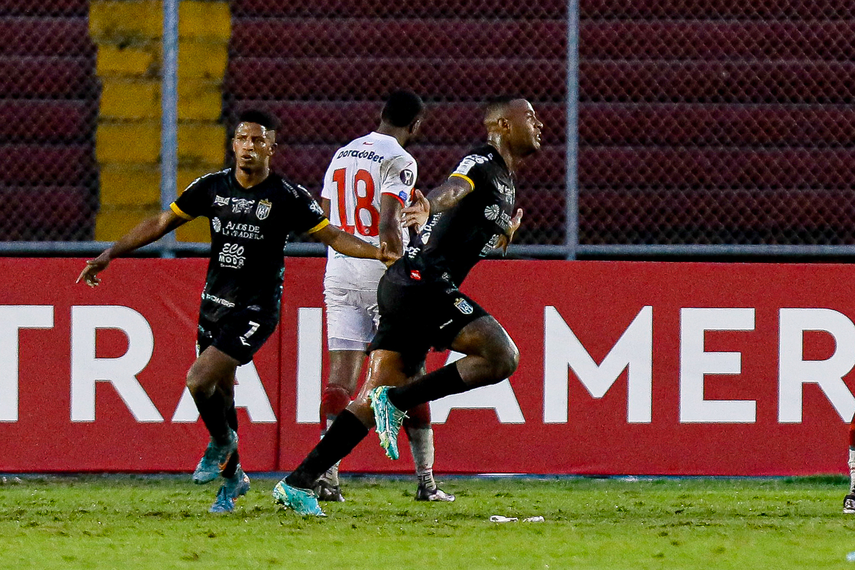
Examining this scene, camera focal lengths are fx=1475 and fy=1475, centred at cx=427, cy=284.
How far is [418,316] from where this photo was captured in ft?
20.8

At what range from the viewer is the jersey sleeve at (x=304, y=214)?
6562 millimetres

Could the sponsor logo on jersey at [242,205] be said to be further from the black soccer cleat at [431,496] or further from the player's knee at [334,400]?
the black soccer cleat at [431,496]

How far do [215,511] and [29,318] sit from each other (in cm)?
202

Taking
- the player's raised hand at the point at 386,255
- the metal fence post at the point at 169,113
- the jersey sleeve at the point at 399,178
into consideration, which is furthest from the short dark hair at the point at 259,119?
the metal fence post at the point at 169,113

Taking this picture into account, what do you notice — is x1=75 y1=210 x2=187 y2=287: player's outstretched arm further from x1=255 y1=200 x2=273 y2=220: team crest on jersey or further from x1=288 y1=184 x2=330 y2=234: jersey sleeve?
x1=288 y1=184 x2=330 y2=234: jersey sleeve

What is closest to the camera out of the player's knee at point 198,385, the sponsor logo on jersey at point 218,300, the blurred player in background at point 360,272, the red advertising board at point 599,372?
the player's knee at point 198,385

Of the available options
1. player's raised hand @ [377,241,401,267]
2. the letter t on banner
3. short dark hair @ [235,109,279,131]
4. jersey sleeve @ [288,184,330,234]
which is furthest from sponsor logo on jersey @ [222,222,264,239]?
the letter t on banner

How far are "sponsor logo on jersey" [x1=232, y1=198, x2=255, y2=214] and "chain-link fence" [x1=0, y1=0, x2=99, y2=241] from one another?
10.5ft

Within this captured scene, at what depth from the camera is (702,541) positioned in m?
5.78

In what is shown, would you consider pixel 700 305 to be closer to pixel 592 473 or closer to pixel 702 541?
pixel 592 473

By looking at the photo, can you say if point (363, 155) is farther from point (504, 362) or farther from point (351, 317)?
point (504, 362)

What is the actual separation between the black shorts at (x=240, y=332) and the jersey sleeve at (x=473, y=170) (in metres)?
1.09

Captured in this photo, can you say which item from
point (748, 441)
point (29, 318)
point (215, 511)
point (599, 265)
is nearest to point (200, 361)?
point (215, 511)

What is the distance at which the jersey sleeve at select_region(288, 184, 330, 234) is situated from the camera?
6562mm
